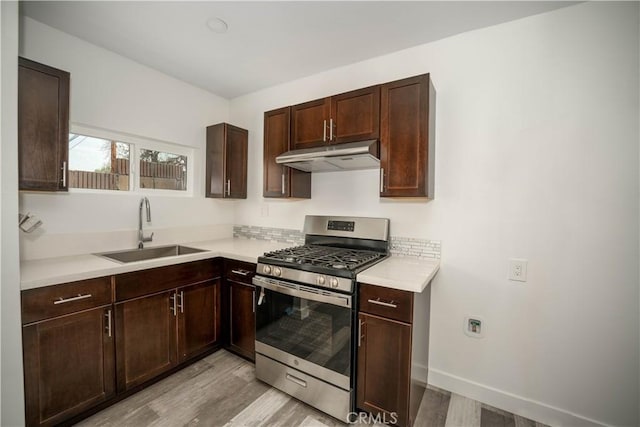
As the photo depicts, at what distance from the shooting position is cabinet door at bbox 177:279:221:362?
211cm

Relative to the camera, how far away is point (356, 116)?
203 centimetres

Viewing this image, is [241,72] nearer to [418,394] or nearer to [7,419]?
[7,419]

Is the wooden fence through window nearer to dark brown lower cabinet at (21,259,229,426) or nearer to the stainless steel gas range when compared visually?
dark brown lower cabinet at (21,259,229,426)

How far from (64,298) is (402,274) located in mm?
1941

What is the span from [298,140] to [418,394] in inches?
79.6

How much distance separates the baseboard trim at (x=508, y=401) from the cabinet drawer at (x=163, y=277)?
5.57 feet

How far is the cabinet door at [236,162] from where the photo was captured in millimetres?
2854

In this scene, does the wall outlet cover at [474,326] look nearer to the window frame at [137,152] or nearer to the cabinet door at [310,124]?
the cabinet door at [310,124]

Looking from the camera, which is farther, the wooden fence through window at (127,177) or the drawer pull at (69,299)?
the wooden fence through window at (127,177)

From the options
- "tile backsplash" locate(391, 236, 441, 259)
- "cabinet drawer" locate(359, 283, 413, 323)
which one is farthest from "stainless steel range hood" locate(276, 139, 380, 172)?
"cabinet drawer" locate(359, 283, 413, 323)

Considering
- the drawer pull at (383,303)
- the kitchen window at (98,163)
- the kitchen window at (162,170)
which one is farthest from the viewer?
the kitchen window at (162,170)

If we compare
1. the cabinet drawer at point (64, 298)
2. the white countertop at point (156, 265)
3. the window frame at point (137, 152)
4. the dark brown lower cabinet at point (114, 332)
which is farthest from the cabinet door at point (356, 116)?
the cabinet drawer at point (64, 298)

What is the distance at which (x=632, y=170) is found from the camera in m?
1.47

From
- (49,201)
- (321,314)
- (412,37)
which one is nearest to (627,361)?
(321,314)
